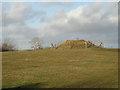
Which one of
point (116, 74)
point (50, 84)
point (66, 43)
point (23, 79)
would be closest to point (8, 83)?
point (23, 79)

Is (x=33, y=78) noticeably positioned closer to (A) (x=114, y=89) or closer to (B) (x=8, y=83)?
(B) (x=8, y=83)

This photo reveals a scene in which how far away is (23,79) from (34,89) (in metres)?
3.81

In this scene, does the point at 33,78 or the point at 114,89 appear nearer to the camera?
the point at 114,89

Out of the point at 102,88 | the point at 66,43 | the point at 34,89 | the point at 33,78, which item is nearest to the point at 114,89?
the point at 102,88

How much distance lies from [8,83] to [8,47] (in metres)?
53.9

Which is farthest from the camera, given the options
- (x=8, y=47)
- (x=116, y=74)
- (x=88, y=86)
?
(x=8, y=47)

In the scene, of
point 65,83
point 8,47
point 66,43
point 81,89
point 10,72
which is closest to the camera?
point 81,89

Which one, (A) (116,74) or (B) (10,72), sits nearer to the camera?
(A) (116,74)

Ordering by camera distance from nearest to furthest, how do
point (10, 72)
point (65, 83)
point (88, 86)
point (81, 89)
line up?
point (81, 89) < point (88, 86) < point (65, 83) < point (10, 72)

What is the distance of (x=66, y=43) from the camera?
54750 mm

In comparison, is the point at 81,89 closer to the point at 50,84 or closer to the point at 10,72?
the point at 50,84

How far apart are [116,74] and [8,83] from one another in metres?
8.83

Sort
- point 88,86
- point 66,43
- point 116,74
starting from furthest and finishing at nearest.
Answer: point 66,43 < point 116,74 < point 88,86

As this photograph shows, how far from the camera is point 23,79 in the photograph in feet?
57.2
